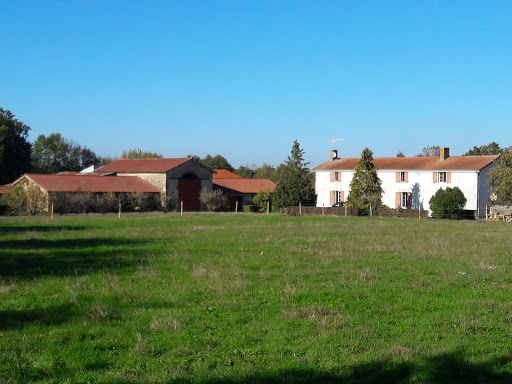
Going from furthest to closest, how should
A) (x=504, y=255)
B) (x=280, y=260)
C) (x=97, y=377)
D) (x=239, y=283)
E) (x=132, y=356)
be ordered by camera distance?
(x=504, y=255) < (x=280, y=260) < (x=239, y=283) < (x=132, y=356) < (x=97, y=377)

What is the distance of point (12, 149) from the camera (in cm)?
7656

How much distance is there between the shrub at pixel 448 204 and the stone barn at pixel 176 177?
1204 inches

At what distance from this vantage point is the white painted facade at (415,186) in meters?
54.7

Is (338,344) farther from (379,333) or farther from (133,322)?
(133,322)

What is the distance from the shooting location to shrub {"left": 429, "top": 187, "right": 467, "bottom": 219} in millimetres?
50356

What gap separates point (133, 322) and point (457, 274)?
872 cm

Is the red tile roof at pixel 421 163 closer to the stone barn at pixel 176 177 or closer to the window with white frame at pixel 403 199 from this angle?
the window with white frame at pixel 403 199

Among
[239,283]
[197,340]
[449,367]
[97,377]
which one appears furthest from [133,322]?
[449,367]

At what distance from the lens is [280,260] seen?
1720 centimetres

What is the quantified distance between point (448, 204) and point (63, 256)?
132 feet

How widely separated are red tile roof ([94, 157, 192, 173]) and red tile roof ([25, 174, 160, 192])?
6.97ft

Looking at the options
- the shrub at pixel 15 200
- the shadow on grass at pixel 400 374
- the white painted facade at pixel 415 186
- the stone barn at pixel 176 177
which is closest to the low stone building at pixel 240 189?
the stone barn at pixel 176 177

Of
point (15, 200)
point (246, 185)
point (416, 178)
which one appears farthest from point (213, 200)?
point (416, 178)

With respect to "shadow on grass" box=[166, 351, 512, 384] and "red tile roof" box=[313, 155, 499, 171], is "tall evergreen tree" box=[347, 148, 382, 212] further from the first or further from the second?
"shadow on grass" box=[166, 351, 512, 384]
